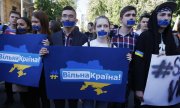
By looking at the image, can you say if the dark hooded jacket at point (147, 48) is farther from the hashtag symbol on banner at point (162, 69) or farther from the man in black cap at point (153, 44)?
the hashtag symbol on banner at point (162, 69)

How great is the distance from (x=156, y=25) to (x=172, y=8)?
1.00 feet

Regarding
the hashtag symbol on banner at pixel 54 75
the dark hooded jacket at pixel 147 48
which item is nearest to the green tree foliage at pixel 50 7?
the hashtag symbol on banner at pixel 54 75

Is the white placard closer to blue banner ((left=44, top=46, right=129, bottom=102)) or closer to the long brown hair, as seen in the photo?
blue banner ((left=44, top=46, right=129, bottom=102))

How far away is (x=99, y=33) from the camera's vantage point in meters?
4.87

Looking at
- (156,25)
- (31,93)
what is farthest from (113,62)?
(31,93)

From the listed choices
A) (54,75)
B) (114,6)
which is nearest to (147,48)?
(54,75)

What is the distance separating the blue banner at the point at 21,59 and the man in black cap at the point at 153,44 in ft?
4.96

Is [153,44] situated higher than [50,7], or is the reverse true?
[50,7]

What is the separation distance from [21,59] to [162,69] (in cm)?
222

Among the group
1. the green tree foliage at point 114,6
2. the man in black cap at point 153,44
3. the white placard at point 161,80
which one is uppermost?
the green tree foliage at point 114,6

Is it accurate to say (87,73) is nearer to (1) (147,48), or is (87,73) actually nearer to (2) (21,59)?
(1) (147,48)

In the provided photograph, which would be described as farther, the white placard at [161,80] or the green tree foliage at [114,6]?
the green tree foliage at [114,6]

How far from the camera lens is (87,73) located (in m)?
4.77

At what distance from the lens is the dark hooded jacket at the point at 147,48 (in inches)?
174
